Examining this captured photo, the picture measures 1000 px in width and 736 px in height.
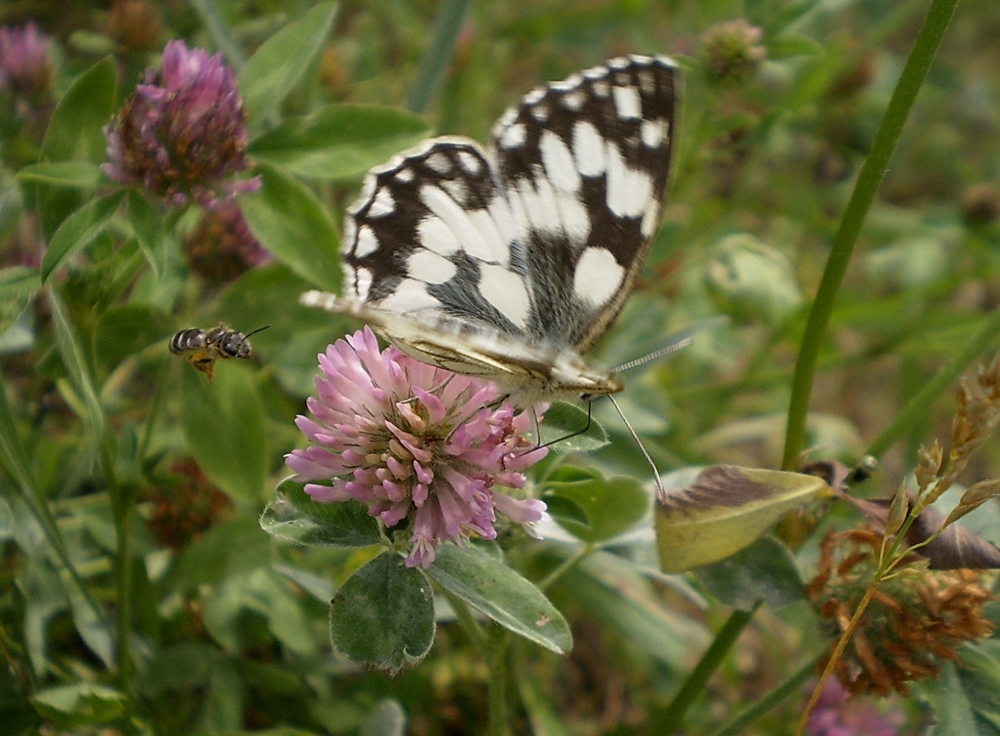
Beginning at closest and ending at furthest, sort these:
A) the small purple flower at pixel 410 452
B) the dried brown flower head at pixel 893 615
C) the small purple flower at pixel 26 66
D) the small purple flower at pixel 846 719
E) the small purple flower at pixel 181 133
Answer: the small purple flower at pixel 410 452
the dried brown flower head at pixel 893 615
the small purple flower at pixel 181 133
the small purple flower at pixel 846 719
the small purple flower at pixel 26 66

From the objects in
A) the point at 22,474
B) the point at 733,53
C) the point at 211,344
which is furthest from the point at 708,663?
the point at 733,53

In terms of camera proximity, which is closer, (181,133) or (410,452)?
(410,452)

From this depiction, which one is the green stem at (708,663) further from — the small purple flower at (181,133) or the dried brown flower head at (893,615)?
the small purple flower at (181,133)

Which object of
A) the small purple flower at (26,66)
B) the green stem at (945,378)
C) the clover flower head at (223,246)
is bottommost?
the clover flower head at (223,246)

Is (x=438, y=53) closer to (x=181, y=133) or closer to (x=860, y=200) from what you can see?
(x=181, y=133)

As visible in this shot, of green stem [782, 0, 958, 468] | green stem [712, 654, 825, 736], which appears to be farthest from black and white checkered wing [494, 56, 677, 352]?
green stem [712, 654, 825, 736]

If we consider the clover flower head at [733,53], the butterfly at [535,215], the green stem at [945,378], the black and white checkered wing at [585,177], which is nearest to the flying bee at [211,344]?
the butterfly at [535,215]

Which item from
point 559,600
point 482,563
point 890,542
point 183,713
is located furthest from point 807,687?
point 183,713

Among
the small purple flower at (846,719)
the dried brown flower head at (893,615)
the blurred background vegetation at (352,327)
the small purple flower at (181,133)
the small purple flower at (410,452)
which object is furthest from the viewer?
the small purple flower at (846,719)
